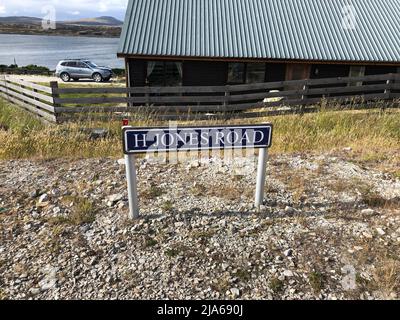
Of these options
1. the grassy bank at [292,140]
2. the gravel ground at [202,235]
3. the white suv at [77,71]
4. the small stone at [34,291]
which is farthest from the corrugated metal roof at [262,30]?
the white suv at [77,71]

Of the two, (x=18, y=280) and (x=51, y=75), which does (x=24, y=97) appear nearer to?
(x=18, y=280)

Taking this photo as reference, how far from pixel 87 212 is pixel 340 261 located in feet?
10.2

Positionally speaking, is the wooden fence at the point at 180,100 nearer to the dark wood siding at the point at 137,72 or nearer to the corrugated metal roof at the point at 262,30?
the dark wood siding at the point at 137,72

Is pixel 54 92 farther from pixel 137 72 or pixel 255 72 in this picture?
pixel 255 72

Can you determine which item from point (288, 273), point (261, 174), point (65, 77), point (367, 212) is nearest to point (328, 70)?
point (367, 212)

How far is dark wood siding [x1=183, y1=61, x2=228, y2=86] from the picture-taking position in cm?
1446

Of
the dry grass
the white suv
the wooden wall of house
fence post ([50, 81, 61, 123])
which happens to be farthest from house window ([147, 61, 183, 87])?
the white suv

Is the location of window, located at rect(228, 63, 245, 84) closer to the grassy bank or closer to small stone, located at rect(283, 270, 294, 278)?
the grassy bank

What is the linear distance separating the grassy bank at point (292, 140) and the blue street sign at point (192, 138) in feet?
9.34

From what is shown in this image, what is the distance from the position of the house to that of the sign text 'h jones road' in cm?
1054

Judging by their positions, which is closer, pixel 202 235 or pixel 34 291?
pixel 34 291

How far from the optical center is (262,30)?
50.0ft

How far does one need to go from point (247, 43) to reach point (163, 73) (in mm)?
3913
